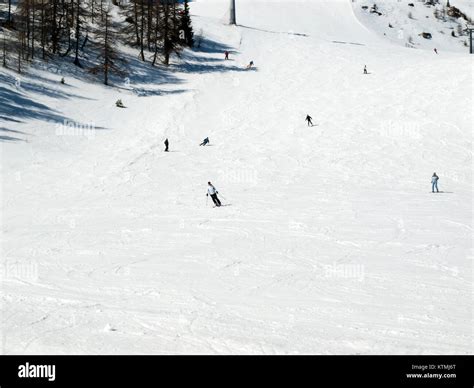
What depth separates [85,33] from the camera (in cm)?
5294

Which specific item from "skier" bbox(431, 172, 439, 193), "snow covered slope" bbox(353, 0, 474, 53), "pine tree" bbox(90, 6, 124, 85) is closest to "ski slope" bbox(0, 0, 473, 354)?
"skier" bbox(431, 172, 439, 193)

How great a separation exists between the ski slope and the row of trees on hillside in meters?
3.60

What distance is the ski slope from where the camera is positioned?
866cm

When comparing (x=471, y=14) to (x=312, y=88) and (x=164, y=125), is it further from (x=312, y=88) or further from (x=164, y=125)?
(x=164, y=125)

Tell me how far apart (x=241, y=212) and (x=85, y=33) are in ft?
137

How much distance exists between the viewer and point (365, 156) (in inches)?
1146

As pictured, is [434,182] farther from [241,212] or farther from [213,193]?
[213,193]

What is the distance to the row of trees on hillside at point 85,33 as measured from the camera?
144ft

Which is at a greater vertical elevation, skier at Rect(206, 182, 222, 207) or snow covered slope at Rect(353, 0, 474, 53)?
snow covered slope at Rect(353, 0, 474, 53)
